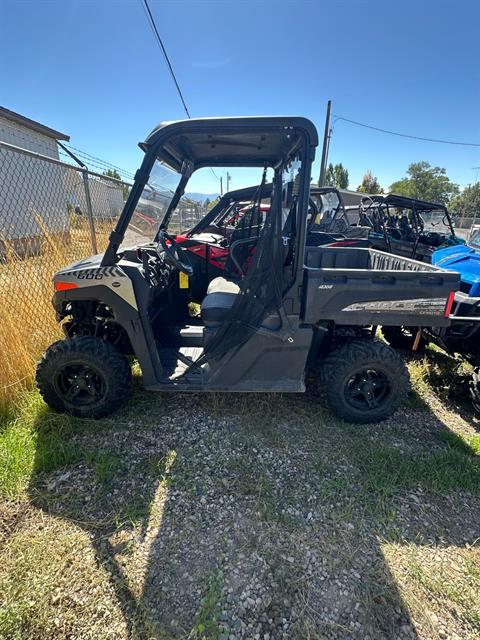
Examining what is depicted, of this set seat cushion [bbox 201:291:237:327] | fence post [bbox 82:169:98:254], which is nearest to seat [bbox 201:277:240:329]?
seat cushion [bbox 201:291:237:327]

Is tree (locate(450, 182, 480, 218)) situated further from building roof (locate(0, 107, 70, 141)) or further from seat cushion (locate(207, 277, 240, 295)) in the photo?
seat cushion (locate(207, 277, 240, 295))

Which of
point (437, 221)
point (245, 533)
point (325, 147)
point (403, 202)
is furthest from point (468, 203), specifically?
point (245, 533)

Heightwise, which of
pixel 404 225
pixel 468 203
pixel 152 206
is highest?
pixel 468 203

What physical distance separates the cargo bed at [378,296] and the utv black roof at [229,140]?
36.6 inches

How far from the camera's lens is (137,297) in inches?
91.7

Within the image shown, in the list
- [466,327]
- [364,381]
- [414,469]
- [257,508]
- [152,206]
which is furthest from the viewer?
[152,206]

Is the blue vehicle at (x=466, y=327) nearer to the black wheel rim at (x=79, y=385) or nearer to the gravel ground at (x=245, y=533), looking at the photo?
the gravel ground at (x=245, y=533)

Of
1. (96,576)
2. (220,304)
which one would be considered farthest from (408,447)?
(96,576)

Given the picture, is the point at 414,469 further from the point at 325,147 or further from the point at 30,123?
the point at 325,147

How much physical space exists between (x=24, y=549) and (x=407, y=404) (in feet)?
10.1

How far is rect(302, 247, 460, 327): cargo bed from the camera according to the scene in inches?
90.5

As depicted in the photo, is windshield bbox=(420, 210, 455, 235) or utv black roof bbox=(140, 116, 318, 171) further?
windshield bbox=(420, 210, 455, 235)

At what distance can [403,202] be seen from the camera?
8.34 metres

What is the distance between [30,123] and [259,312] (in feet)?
36.0
